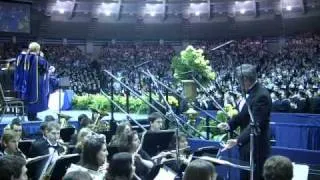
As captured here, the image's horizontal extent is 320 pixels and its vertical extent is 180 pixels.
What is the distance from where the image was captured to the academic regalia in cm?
995

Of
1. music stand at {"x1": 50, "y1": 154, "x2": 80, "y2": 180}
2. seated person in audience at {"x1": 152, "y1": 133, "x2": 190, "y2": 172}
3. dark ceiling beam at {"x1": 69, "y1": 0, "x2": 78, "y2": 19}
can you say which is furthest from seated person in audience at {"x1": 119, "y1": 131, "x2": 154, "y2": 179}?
dark ceiling beam at {"x1": 69, "y1": 0, "x2": 78, "y2": 19}

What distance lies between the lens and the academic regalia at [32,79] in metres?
9.95

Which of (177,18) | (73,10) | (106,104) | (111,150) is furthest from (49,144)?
(177,18)

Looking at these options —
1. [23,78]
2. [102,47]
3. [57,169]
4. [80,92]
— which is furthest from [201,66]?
[102,47]

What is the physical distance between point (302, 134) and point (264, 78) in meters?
13.9

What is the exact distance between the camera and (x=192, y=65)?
9.62 m

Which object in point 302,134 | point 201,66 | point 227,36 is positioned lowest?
point 302,134

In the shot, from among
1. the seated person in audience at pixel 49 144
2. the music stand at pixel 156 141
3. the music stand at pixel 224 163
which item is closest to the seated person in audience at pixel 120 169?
the music stand at pixel 224 163

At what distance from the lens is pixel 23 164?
3561 millimetres

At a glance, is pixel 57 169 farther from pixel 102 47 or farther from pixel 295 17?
pixel 295 17

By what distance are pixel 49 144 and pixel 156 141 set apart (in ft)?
4.56

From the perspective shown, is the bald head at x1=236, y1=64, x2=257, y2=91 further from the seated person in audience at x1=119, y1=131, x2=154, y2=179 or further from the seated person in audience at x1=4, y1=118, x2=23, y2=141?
the seated person in audience at x1=4, y1=118, x2=23, y2=141

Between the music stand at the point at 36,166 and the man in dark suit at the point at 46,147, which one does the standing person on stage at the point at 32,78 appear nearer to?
the man in dark suit at the point at 46,147

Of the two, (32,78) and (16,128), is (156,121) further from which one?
(32,78)
